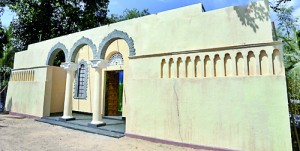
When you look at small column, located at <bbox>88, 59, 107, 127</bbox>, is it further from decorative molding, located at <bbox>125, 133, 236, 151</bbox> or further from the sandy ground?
decorative molding, located at <bbox>125, 133, 236, 151</bbox>

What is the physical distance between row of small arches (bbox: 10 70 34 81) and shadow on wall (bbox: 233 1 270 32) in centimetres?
1041

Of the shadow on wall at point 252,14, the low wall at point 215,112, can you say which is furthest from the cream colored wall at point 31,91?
the shadow on wall at point 252,14

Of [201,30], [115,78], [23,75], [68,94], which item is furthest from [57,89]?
[201,30]

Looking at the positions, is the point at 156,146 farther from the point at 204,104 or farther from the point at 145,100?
the point at 204,104

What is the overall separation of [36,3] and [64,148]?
14432 millimetres

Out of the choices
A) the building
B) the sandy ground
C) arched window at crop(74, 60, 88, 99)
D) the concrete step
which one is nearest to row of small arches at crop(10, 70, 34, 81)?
arched window at crop(74, 60, 88, 99)

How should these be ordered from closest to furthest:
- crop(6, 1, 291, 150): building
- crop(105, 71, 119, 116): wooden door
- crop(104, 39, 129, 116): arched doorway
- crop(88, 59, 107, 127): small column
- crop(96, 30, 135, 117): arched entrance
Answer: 1. crop(6, 1, 291, 150): building
2. crop(88, 59, 107, 127): small column
3. crop(96, 30, 135, 117): arched entrance
4. crop(104, 39, 129, 116): arched doorway
5. crop(105, 71, 119, 116): wooden door

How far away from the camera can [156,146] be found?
508 cm

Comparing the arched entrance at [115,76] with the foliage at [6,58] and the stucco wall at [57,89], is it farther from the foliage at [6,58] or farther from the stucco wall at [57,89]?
Result: the foliage at [6,58]

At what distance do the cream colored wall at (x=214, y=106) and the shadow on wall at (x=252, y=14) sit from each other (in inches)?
26.9

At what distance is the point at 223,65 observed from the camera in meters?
4.73

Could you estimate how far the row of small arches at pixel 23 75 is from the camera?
9.95 m

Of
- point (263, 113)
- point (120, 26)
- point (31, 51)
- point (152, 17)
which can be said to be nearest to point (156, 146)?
point (263, 113)

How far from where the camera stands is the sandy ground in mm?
4941
